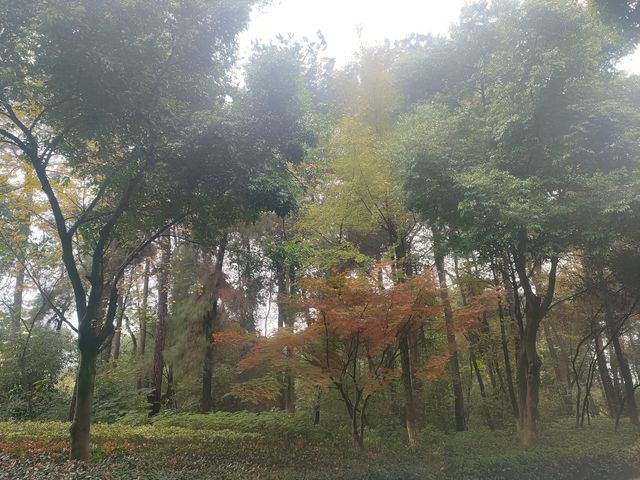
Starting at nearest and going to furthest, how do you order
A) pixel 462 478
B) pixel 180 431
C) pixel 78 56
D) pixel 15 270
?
1. pixel 78 56
2. pixel 462 478
3. pixel 180 431
4. pixel 15 270

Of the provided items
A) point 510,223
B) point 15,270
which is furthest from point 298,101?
point 15,270

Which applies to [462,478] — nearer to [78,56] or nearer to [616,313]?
[78,56]

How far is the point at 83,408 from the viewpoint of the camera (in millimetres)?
5488

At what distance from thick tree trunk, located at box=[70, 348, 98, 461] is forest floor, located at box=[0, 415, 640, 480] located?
23cm

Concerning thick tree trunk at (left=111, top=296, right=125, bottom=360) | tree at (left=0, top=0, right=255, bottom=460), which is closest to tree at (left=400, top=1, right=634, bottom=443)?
tree at (left=0, top=0, right=255, bottom=460)

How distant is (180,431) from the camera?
8625mm

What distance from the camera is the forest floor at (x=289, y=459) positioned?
4816 mm

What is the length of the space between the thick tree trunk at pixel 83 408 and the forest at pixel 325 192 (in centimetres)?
3

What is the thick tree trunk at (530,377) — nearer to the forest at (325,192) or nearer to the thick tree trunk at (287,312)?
the forest at (325,192)

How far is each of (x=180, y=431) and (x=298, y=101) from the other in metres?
7.29

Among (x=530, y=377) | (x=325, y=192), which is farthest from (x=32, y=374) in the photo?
(x=530, y=377)

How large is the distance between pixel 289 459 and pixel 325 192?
6.41 m

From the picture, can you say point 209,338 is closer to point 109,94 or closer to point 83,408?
point 83,408

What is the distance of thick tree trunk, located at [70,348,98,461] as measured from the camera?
5.33m
